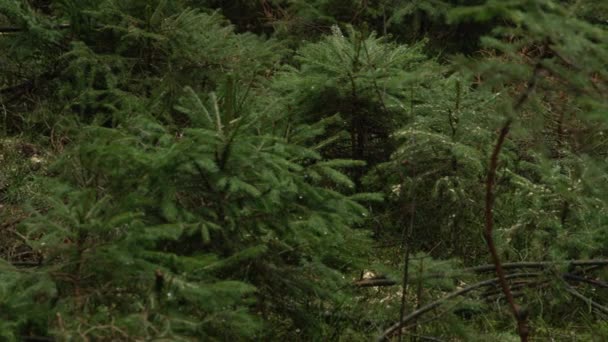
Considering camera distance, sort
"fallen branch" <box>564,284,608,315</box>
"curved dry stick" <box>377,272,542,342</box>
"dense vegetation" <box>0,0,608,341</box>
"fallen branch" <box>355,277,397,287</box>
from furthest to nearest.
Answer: "fallen branch" <box>355,277,397,287</box>
"fallen branch" <box>564,284,608,315</box>
"curved dry stick" <box>377,272,542,342</box>
"dense vegetation" <box>0,0,608,341</box>

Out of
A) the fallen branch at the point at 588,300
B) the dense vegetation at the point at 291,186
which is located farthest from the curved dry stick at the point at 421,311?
the fallen branch at the point at 588,300

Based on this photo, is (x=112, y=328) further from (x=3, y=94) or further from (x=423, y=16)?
(x=423, y=16)

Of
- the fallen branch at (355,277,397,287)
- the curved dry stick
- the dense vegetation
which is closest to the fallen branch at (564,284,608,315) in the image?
the dense vegetation

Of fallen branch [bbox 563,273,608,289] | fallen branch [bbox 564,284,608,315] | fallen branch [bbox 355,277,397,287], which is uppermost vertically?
fallen branch [bbox 563,273,608,289]

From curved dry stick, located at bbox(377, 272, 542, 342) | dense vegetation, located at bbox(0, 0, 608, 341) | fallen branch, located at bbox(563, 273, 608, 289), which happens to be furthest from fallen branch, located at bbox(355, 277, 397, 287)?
fallen branch, located at bbox(563, 273, 608, 289)

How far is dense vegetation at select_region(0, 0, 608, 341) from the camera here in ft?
9.92

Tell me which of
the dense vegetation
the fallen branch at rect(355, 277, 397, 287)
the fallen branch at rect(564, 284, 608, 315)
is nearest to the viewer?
the dense vegetation

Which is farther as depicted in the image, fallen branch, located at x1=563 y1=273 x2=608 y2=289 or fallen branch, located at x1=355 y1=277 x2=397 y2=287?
fallen branch, located at x1=355 y1=277 x2=397 y2=287

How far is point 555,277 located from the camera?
4074mm

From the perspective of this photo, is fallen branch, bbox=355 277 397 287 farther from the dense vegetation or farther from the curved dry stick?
the curved dry stick

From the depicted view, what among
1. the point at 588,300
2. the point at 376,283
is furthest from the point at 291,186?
the point at 588,300

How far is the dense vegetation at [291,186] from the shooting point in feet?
9.92

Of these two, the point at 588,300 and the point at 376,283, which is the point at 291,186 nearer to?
the point at 376,283

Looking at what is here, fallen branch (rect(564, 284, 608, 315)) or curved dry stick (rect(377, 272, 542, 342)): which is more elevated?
curved dry stick (rect(377, 272, 542, 342))
